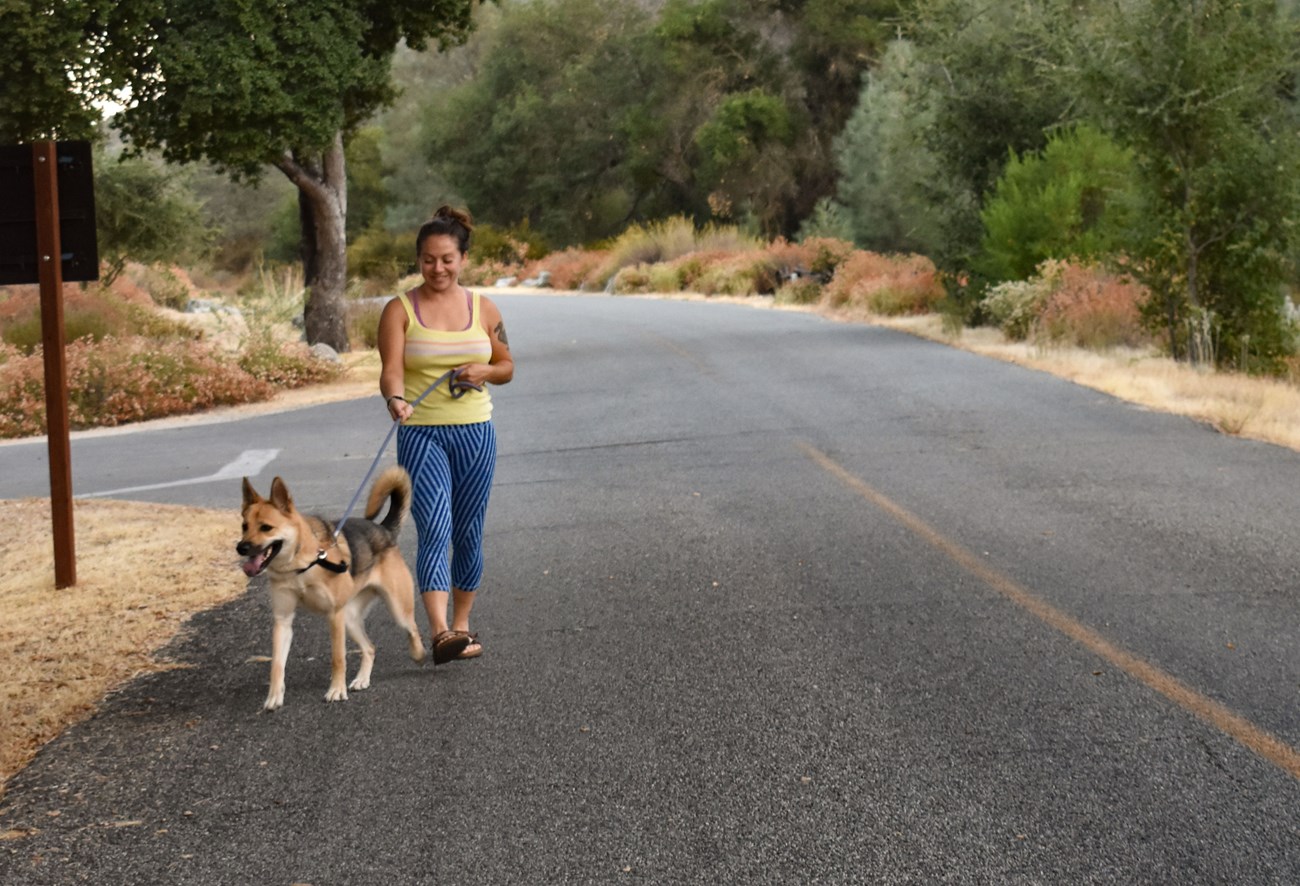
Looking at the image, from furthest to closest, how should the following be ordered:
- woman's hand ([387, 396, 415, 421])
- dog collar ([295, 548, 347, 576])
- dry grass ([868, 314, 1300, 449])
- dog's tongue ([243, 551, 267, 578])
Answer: dry grass ([868, 314, 1300, 449])
woman's hand ([387, 396, 415, 421])
dog collar ([295, 548, 347, 576])
dog's tongue ([243, 551, 267, 578])

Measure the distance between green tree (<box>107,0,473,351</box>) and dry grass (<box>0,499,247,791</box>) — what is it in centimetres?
936

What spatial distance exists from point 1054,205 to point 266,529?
66.6 feet

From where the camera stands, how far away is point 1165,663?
6629mm

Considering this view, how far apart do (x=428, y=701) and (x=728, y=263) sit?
3821 cm

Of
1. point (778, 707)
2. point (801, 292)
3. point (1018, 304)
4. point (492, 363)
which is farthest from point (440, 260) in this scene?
point (801, 292)

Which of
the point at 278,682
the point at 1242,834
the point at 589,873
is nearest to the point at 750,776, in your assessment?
the point at 589,873

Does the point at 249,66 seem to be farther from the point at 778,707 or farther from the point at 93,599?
the point at 778,707

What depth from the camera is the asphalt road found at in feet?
15.4

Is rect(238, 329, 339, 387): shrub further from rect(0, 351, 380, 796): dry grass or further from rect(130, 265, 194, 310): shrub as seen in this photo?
rect(130, 265, 194, 310): shrub

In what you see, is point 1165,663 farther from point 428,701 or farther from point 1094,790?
point 428,701

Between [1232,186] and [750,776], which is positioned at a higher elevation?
[1232,186]

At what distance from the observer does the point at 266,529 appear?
6000mm

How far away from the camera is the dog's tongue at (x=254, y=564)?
19.4 feet

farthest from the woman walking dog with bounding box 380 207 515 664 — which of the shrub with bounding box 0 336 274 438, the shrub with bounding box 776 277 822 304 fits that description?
the shrub with bounding box 776 277 822 304
